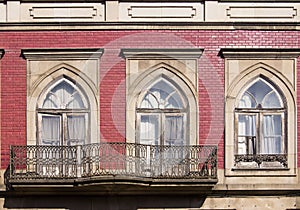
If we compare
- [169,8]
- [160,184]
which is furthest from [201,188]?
[169,8]

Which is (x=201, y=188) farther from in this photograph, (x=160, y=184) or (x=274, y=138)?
(x=274, y=138)

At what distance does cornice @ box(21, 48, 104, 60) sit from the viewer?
57.7ft

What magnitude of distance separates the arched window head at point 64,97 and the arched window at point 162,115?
1.28 meters

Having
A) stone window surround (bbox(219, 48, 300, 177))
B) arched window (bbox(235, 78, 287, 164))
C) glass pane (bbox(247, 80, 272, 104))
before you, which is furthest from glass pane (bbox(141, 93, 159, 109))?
glass pane (bbox(247, 80, 272, 104))

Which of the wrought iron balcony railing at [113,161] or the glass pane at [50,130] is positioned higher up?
the glass pane at [50,130]

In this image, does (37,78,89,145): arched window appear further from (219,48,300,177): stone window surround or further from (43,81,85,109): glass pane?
(219,48,300,177): stone window surround

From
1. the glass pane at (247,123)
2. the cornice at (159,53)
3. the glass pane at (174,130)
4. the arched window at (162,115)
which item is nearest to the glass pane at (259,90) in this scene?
the glass pane at (247,123)

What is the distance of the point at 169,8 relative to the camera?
58.2 ft

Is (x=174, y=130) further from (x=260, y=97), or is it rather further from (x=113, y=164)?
(x=260, y=97)

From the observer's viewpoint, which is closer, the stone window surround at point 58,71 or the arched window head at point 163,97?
the stone window surround at point 58,71

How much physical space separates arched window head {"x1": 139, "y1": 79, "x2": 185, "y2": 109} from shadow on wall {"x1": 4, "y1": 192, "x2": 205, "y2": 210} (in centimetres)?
186

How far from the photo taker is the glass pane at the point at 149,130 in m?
17.8

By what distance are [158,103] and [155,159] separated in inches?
49.2

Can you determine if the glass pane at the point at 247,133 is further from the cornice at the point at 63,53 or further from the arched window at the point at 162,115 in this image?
the cornice at the point at 63,53
